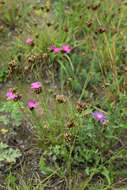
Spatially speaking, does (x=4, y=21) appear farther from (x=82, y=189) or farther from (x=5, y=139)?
(x=82, y=189)

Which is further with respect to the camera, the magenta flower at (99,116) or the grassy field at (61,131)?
the magenta flower at (99,116)

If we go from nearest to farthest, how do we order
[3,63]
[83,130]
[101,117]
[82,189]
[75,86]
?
[82,189] < [83,130] < [101,117] < [75,86] < [3,63]

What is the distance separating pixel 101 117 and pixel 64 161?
41 centimetres

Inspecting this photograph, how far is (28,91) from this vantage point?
6.54 feet

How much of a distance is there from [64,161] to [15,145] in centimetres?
39

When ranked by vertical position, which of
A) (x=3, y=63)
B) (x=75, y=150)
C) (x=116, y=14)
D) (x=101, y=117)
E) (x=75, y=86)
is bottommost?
(x=75, y=150)

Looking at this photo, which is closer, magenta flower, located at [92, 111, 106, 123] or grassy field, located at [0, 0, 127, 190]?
grassy field, located at [0, 0, 127, 190]

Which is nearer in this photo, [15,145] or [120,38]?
[15,145]

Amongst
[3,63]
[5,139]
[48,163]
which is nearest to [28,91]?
[3,63]

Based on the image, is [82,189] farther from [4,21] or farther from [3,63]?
[4,21]

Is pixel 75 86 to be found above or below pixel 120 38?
below

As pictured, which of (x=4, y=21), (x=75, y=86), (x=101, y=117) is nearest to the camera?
(x=101, y=117)

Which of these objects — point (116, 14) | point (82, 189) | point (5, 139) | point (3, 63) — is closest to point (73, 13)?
point (116, 14)

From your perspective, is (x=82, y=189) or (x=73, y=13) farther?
(x=73, y=13)
